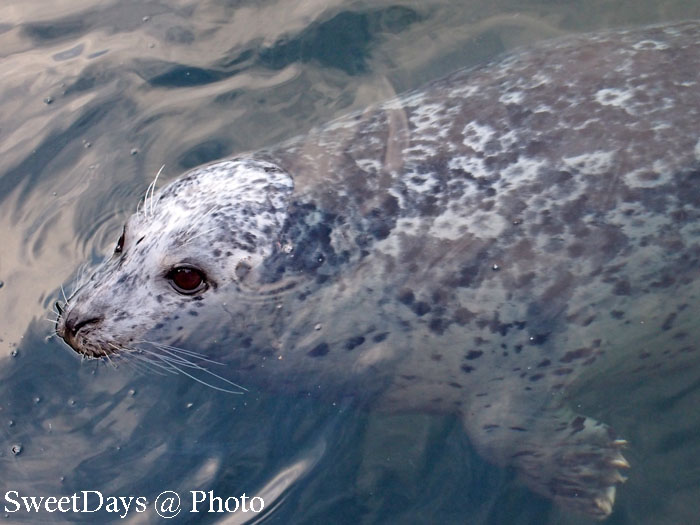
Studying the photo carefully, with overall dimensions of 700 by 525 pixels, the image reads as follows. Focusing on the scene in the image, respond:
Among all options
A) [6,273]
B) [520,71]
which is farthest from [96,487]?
[520,71]

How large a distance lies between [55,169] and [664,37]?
345cm

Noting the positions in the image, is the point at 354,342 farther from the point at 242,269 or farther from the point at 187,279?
the point at 187,279

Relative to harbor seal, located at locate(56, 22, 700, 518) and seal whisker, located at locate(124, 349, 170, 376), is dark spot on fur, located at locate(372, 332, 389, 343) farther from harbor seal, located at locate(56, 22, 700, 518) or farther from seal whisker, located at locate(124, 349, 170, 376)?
seal whisker, located at locate(124, 349, 170, 376)

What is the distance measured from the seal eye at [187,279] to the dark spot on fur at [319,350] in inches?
22.2

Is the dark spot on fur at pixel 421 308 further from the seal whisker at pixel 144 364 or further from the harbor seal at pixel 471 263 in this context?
the seal whisker at pixel 144 364

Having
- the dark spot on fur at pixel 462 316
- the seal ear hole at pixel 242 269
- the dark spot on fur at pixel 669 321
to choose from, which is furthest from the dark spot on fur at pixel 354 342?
the dark spot on fur at pixel 669 321

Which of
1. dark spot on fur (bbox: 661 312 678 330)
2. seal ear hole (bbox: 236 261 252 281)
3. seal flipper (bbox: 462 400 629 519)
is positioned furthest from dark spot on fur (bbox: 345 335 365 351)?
dark spot on fur (bbox: 661 312 678 330)

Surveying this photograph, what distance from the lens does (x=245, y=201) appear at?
3.27 metres

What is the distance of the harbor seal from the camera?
3.13m

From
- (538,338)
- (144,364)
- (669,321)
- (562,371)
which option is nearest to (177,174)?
(144,364)

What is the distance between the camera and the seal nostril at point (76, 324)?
332cm

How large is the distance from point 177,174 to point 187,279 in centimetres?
149

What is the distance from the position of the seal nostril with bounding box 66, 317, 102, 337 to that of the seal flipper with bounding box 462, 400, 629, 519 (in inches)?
68.6

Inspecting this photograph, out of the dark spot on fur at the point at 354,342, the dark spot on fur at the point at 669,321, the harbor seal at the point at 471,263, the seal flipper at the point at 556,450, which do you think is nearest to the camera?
the harbor seal at the point at 471,263
